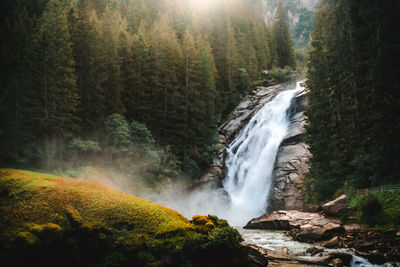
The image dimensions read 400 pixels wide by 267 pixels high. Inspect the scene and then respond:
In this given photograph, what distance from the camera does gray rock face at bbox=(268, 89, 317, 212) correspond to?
24312mm

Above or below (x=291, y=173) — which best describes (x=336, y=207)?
below

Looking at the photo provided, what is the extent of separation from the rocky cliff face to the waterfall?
0.88m

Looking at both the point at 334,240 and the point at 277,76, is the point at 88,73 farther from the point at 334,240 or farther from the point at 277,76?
the point at 277,76

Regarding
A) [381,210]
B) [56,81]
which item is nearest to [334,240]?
[381,210]

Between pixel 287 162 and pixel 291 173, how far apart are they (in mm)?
1354

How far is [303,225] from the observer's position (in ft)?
54.6

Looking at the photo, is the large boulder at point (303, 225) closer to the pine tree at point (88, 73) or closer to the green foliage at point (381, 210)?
the green foliage at point (381, 210)

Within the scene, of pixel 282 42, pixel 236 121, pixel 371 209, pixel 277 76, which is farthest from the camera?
pixel 282 42

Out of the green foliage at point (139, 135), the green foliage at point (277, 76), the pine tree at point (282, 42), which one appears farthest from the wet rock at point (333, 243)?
the pine tree at point (282, 42)

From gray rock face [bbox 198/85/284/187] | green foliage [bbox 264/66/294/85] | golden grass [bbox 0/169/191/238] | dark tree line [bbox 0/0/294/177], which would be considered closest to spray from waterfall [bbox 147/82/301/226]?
gray rock face [bbox 198/85/284/187]

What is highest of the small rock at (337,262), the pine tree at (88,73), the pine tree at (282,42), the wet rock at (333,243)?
the pine tree at (282,42)

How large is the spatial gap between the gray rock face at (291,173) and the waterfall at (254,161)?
882mm

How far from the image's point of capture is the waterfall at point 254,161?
1053 inches

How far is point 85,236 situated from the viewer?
7.79 metres
